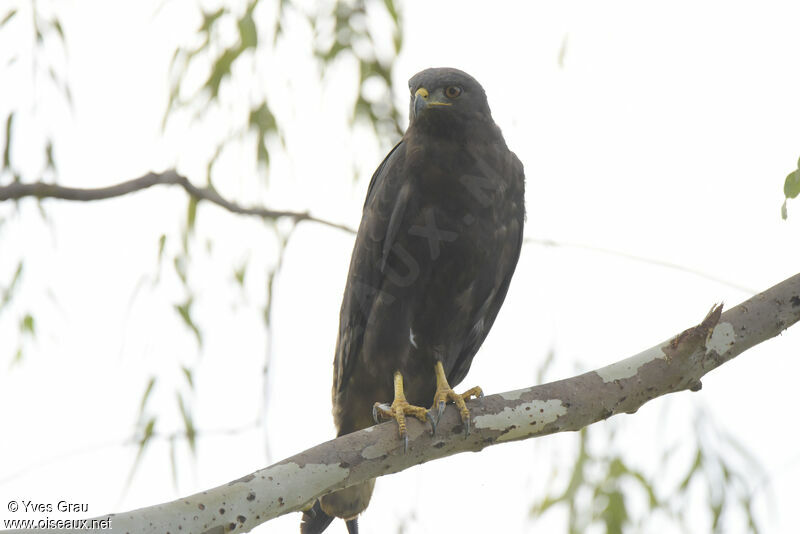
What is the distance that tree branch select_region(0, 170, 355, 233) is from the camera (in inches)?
128

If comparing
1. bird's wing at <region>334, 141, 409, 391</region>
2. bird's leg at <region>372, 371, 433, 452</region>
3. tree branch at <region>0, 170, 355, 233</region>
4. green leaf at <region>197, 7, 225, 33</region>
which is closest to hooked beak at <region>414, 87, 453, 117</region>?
bird's wing at <region>334, 141, 409, 391</region>

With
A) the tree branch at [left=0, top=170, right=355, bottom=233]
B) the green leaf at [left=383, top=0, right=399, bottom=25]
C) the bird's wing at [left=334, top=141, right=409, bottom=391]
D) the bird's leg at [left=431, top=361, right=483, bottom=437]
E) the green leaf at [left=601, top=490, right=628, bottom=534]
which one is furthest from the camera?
the green leaf at [left=383, top=0, right=399, bottom=25]

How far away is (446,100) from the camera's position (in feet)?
12.3

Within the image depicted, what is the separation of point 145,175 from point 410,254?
3.61 feet

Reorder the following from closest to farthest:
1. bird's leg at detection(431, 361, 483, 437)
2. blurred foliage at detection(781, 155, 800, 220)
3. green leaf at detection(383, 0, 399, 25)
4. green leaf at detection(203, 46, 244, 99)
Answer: blurred foliage at detection(781, 155, 800, 220) → bird's leg at detection(431, 361, 483, 437) → green leaf at detection(203, 46, 244, 99) → green leaf at detection(383, 0, 399, 25)

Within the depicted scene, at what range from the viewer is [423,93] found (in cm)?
373

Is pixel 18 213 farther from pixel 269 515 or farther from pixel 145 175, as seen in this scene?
pixel 269 515

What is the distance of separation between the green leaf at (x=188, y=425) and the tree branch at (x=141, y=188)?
0.83 m

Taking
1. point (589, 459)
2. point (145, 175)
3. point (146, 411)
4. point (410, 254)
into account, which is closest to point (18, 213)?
point (145, 175)

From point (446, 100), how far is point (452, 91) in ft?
0.18

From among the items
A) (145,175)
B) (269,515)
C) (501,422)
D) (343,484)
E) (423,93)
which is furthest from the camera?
(423,93)

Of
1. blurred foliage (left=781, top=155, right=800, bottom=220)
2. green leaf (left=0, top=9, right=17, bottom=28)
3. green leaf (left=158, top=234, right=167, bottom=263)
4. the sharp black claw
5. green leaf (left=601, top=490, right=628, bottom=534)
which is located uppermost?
green leaf (left=0, top=9, right=17, bottom=28)

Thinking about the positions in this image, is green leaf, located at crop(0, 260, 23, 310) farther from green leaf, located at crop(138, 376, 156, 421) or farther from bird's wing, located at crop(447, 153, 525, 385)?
bird's wing, located at crop(447, 153, 525, 385)

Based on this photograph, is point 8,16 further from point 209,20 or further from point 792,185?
point 792,185
